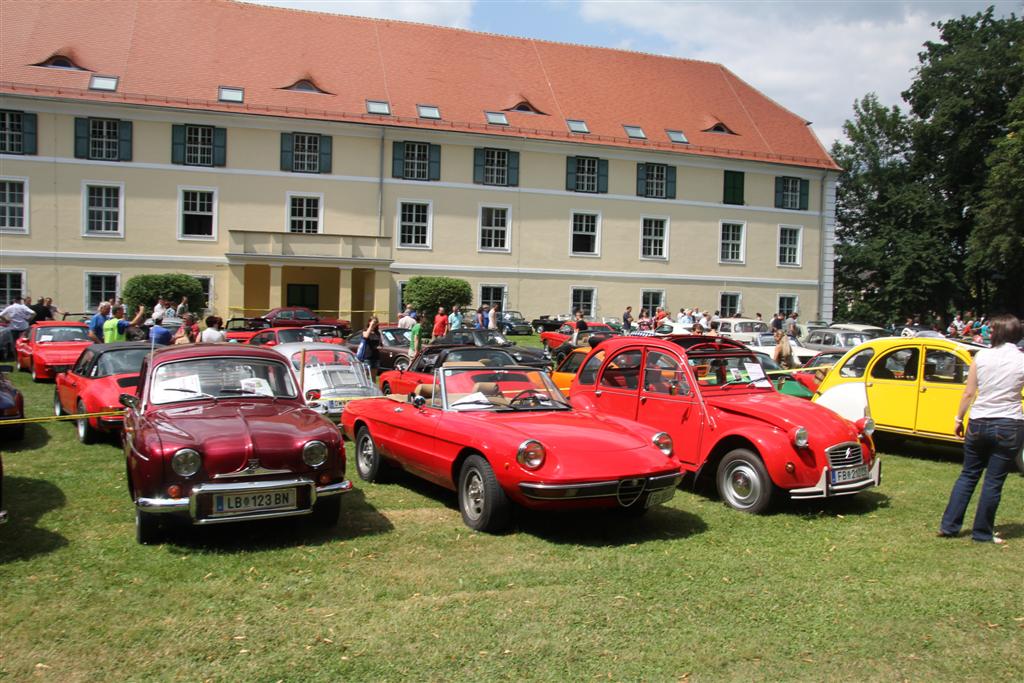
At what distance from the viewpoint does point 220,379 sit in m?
7.99

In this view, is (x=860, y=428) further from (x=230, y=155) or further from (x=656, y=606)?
(x=230, y=155)

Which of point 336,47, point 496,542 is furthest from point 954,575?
point 336,47

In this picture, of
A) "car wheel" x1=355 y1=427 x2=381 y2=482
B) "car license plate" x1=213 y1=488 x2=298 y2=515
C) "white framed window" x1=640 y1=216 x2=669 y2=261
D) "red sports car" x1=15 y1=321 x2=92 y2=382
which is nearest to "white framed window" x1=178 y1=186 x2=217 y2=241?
"red sports car" x1=15 y1=321 x2=92 y2=382

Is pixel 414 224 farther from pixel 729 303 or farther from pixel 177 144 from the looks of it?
pixel 729 303

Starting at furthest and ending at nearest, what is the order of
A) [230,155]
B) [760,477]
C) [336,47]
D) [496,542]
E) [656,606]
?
[336,47] < [230,155] < [760,477] < [496,542] < [656,606]

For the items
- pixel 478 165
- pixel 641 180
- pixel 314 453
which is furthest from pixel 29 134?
pixel 314 453

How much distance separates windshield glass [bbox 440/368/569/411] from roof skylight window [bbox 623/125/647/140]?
3582cm

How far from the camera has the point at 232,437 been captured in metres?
6.80

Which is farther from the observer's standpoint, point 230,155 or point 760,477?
point 230,155

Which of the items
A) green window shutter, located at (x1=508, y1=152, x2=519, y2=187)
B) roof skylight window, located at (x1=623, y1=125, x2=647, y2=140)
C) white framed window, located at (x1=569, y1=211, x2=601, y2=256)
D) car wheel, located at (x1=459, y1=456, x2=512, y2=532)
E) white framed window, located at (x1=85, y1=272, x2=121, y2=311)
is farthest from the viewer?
roof skylight window, located at (x1=623, y1=125, x2=647, y2=140)

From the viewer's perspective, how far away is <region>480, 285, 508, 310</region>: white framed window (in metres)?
40.8

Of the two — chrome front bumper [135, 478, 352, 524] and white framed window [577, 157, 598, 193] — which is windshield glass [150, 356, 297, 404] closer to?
chrome front bumper [135, 478, 352, 524]

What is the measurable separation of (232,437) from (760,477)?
16.0 ft

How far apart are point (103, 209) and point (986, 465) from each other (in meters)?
36.3
